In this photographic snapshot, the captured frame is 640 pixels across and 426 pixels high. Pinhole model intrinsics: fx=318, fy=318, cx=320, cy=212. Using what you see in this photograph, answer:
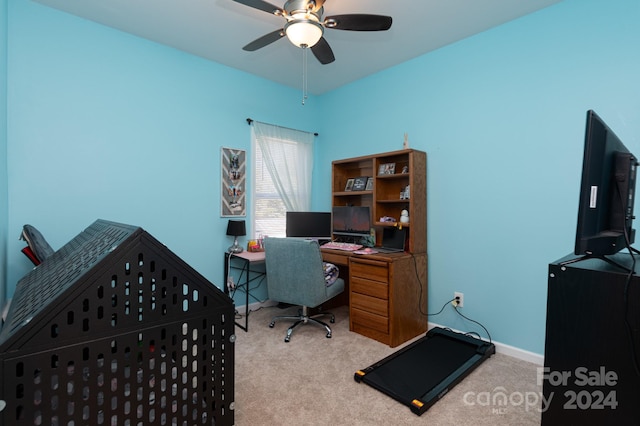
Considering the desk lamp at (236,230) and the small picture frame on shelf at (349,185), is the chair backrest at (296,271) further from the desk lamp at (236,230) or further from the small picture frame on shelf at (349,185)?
the small picture frame on shelf at (349,185)

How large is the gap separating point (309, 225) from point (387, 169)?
1079mm

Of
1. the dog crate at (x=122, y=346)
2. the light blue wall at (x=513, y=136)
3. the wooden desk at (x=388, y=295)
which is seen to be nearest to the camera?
the dog crate at (x=122, y=346)

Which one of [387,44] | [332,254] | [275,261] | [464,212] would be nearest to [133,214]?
[275,261]

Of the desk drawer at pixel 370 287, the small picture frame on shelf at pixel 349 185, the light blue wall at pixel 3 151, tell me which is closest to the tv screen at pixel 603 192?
the desk drawer at pixel 370 287

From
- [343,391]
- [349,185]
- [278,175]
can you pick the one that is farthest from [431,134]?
[343,391]

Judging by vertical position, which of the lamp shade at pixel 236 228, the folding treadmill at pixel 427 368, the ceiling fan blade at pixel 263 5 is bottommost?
the folding treadmill at pixel 427 368

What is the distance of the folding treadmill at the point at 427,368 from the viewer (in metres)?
1.92

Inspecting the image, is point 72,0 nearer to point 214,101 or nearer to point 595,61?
point 214,101

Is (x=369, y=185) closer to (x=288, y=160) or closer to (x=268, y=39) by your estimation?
(x=288, y=160)

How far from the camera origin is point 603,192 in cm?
115

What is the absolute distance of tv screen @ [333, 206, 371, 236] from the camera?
132 inches

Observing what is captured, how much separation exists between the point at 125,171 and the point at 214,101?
1121 mm

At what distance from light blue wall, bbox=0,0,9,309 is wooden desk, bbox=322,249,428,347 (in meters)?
2.45

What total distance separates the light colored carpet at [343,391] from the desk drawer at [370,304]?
0.28 metres
